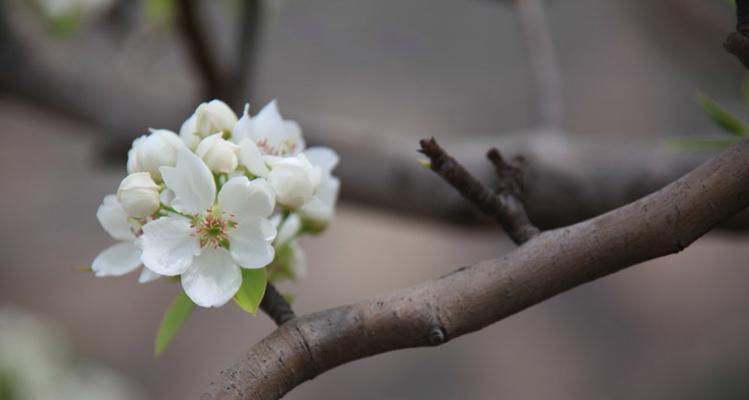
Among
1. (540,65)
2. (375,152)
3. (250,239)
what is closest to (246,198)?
(250,239)

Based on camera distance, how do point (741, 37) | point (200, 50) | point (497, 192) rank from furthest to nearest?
1. point (200, 50)
2. point (497, 192)
3. point (741, 37)

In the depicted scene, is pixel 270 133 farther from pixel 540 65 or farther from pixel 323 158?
pixel 540 65

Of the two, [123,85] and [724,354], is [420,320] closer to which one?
[123,85]

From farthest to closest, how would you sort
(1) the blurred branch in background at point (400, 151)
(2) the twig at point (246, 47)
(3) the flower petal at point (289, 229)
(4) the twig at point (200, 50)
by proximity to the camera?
(2) the twig at point (246, 47), (4) the twig at point (200, 50), (1) the blurred branch in background at point (400, 151), (3) the flower petal at point (289, 229)

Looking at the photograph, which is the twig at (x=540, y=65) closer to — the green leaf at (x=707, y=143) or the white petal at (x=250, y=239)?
the green leaf at (x=707, y=143)

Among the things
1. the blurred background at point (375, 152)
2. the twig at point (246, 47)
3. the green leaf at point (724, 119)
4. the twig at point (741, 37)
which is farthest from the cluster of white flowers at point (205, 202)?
the twig at point (246, 47)

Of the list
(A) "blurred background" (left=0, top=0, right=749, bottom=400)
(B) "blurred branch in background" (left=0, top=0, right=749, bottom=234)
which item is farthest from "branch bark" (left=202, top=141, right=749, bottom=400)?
(A) "blurred background" (left=0, top=0, right=749, bottom=400)

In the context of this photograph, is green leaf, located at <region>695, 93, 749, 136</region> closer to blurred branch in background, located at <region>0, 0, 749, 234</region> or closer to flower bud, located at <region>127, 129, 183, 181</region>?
blurred branch in background, located at <region>0, 0, 749, 234</region>
